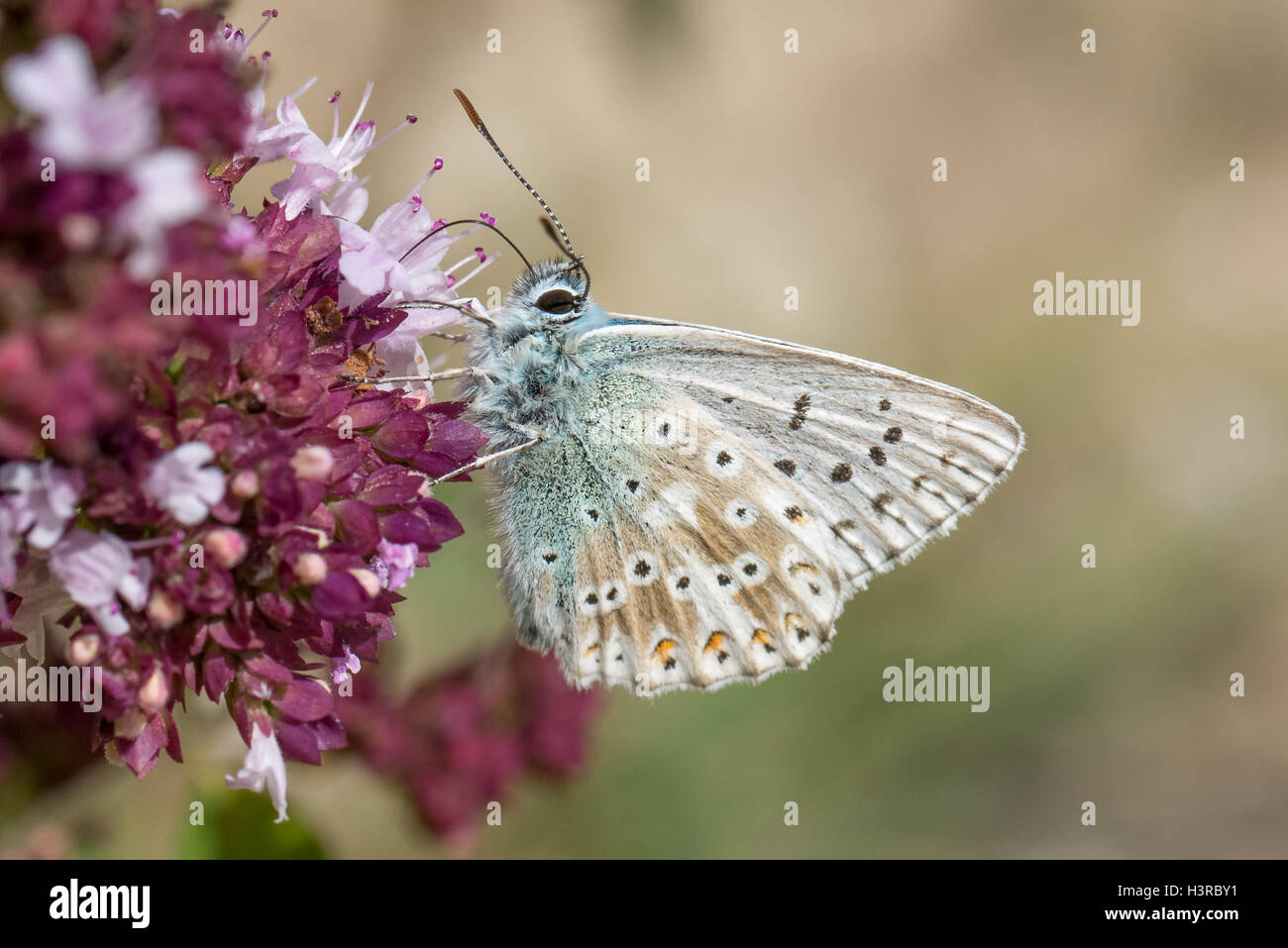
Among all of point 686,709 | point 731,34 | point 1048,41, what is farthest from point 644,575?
point 1048,41

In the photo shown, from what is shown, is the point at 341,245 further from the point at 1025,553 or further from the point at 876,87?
the point at 876,87

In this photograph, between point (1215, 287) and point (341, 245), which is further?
point (1215, 287)

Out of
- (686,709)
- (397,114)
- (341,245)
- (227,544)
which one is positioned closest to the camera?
(227,544)

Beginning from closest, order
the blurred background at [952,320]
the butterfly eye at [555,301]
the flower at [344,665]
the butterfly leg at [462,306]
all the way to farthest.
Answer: the flower at [344,665] < the butterfly leg at [462,306] < the butterfly eye at [555,301] < the blurred background at [952,320]

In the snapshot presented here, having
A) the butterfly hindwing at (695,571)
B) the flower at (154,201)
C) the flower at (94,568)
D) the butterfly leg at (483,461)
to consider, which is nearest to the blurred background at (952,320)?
the butterfly hindwing at (695,571)

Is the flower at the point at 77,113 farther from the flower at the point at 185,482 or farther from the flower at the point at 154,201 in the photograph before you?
the flower at the point at 185,482

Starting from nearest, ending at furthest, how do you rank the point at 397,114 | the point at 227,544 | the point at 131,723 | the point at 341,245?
1. the point at 227,544
2. the point at 131,723
3. the point at 341,245
4. the point at 397,114

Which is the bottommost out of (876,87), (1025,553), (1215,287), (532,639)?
(532,639)
